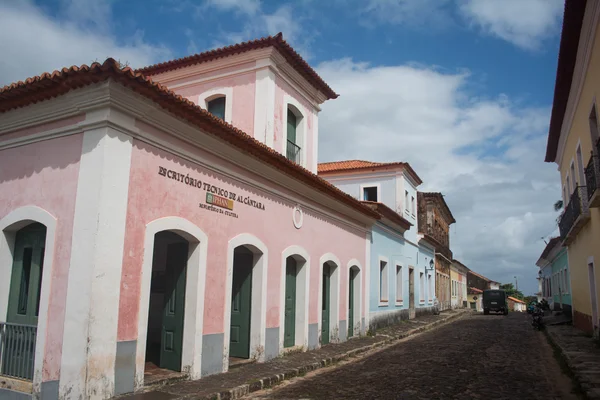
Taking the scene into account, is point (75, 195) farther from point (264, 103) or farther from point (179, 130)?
point (264, 103)

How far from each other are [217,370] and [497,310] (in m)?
30.3

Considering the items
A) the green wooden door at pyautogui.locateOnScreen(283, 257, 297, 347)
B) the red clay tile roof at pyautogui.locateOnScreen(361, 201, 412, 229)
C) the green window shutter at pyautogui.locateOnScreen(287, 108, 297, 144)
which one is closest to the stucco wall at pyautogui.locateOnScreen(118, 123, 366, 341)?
the green wooden door at pyautogui.locateOnScreen(283, 257, 297, 347)

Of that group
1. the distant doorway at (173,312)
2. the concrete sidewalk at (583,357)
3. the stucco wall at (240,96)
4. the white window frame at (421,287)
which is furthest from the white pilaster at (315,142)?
the white window frame at (421,287)

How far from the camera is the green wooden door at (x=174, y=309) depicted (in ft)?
25.3

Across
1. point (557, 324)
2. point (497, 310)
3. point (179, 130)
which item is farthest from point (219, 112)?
point (497, 310)

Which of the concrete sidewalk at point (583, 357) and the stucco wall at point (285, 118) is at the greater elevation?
the stucco wall at point (285, 118)

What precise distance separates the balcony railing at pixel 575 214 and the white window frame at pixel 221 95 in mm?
9681

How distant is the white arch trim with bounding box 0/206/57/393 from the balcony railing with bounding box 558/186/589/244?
12.3 m

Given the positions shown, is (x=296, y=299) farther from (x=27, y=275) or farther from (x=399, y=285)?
(x=399, y=285)

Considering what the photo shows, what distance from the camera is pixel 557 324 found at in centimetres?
1922

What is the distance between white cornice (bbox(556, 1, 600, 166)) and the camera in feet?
31.0

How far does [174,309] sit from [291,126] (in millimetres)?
7501

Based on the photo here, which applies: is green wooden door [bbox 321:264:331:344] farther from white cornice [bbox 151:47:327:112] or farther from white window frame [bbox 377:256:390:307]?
white cornice [bbox 151:47:327:112]

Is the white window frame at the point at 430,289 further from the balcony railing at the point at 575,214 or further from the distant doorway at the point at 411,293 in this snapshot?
the balcony railing at the point at 575,214
